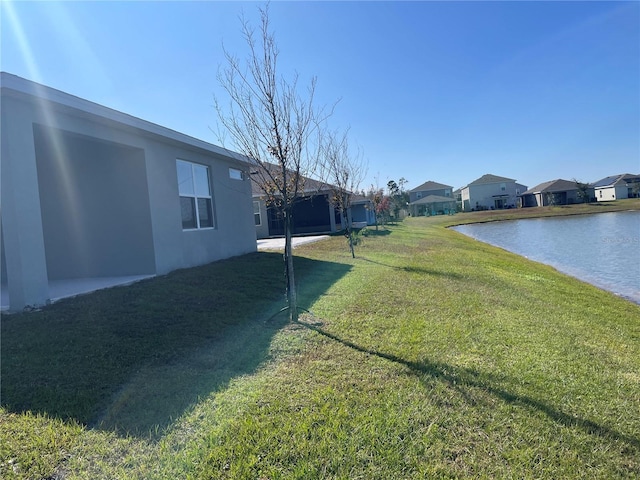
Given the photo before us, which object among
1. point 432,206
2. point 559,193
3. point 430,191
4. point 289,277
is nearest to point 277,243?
point 289,277

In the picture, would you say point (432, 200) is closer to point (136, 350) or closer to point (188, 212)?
point (188, 212)

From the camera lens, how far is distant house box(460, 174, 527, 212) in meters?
73.9

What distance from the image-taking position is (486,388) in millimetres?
3705

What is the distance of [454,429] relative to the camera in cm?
304

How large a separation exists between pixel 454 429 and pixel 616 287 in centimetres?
1138

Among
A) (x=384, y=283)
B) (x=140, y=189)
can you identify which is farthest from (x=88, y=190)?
(x=384, y=283)

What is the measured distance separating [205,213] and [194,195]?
676 mm

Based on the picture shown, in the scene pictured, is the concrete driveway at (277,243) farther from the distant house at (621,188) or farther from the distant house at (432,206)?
the distant house at (621,188)

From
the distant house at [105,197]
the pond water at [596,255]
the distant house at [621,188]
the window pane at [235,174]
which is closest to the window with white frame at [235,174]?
the window pane at [235,174]

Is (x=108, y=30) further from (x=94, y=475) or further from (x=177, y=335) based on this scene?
(x=94, y=475)

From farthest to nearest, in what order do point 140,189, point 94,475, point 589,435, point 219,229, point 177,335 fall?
point 219,229, point 140,189, point 177,335, point 589,435, point 94,475

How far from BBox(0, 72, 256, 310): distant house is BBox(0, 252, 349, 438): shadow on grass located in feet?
4.21

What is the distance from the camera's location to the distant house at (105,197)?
615 centimetres

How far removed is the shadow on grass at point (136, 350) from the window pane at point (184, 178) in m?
3.10
